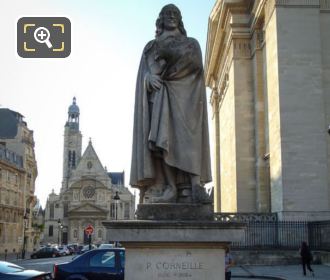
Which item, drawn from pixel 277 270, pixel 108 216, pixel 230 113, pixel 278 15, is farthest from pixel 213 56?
pixel 108 216

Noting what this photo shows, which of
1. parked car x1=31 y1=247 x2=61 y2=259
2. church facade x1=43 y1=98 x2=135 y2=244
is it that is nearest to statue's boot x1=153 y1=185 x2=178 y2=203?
parked car x1=31 y1=247 x2=61 y2=259

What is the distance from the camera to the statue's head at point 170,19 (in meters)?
6.75

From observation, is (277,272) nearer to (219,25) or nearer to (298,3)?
(298,3)

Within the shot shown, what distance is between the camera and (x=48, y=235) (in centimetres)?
12469

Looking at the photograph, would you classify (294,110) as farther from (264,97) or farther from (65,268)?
(65,268)

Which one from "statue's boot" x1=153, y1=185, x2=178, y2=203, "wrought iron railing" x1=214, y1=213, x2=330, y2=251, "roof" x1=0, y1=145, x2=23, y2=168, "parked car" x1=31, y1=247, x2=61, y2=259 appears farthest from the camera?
"roof" x1=0, y1=145, x2=23, y2=168

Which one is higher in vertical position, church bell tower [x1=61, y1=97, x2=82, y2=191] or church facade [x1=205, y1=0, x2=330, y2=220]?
church bell tower [x1=61, y1=97, x2=82, y2=191]

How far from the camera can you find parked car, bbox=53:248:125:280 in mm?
13414

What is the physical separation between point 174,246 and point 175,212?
39cm

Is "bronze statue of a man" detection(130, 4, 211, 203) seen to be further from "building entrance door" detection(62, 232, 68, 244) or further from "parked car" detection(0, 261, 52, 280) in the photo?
"building entrance door" detection(62, 232, 68, 244)

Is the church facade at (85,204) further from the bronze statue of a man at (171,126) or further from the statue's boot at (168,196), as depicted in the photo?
the statue's boot at (168,196)

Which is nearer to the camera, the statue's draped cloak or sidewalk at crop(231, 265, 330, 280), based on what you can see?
the statue's draped cloak

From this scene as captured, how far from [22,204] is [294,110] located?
55.7 m

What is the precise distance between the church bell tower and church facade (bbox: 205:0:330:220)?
109 metres
